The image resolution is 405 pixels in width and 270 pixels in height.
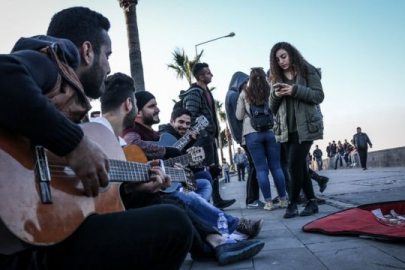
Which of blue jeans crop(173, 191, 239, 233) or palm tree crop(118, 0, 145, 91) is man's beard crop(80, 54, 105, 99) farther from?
palm tree crop(118, 0, 145, 91)

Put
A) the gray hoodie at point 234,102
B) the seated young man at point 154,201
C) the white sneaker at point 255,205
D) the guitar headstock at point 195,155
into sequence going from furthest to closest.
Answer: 1. the gray hoodie at point 234,102
2. the white sneaker at point 255,205
3. the guitar headstock at point 195,155
4. the seated young man at point 154,201

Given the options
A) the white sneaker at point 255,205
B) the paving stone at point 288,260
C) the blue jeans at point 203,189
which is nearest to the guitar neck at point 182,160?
the blue jeans at point 203,189

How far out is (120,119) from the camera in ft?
10.6

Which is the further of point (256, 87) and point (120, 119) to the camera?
point (256, 87)

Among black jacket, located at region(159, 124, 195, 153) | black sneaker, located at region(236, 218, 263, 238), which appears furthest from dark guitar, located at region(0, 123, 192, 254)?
black jacket, located at region(159, 124, 195, 153)

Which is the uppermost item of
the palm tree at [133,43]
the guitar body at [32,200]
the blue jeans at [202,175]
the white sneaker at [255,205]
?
the palm tree at [133,43]

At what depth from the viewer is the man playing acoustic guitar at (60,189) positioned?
45.9 inches

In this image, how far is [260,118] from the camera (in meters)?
5.70

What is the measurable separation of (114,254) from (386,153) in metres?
21.6

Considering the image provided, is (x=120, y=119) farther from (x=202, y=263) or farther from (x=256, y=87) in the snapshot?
(x=256, y=87)

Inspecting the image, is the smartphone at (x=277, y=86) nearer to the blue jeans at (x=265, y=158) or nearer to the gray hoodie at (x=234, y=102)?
the blue jeans at (x=265, y=158)

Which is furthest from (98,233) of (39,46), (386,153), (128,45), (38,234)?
(386,153)

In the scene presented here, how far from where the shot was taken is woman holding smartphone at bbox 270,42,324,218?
4426 millimetres

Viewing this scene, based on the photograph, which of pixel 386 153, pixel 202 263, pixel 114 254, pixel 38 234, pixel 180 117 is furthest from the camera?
pixel 386 153
